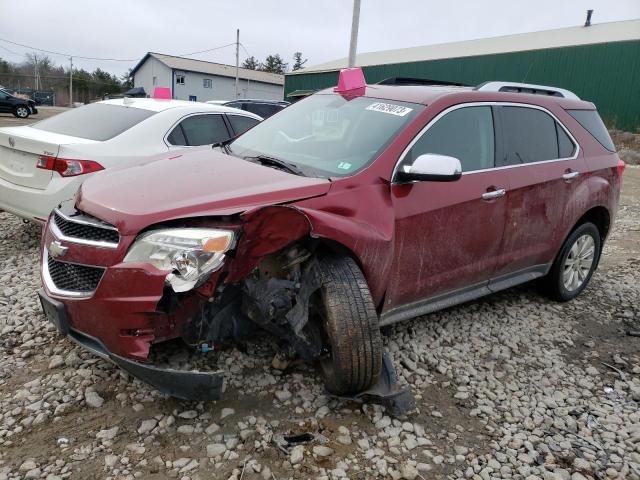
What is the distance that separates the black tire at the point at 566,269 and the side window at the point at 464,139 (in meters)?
1.36

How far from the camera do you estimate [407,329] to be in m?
3.82

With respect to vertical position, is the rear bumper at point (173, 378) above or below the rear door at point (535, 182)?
below

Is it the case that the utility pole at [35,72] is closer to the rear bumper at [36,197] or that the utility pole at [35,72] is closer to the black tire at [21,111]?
the black tire at [21,111]

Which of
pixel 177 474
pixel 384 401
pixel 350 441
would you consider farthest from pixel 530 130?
pixel 177 474

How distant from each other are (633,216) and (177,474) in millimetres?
9503

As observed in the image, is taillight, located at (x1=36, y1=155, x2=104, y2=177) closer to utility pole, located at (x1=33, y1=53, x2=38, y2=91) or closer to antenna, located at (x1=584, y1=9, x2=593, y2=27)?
antenna, located at (x1=584, y1=9, x2=593, y2=27)

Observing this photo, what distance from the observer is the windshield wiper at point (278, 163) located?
3.00 metres

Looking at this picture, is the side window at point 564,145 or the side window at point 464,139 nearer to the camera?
the side window at point 464,139

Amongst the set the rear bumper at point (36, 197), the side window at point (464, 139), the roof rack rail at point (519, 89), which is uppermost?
the roof rack rail at point (519, 89)

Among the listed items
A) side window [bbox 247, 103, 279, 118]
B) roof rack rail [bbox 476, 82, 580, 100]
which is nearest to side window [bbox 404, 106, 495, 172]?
roof rack rail [bbox 476, 82, 580, 100]

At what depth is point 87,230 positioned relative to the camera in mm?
2590

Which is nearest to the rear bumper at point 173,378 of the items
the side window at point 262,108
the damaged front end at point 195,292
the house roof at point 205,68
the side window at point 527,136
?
the damaged front end at point 195,292

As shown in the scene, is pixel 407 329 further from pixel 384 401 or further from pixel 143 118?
pixel 143 118

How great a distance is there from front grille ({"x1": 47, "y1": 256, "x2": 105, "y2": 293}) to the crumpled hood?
0.27 m
